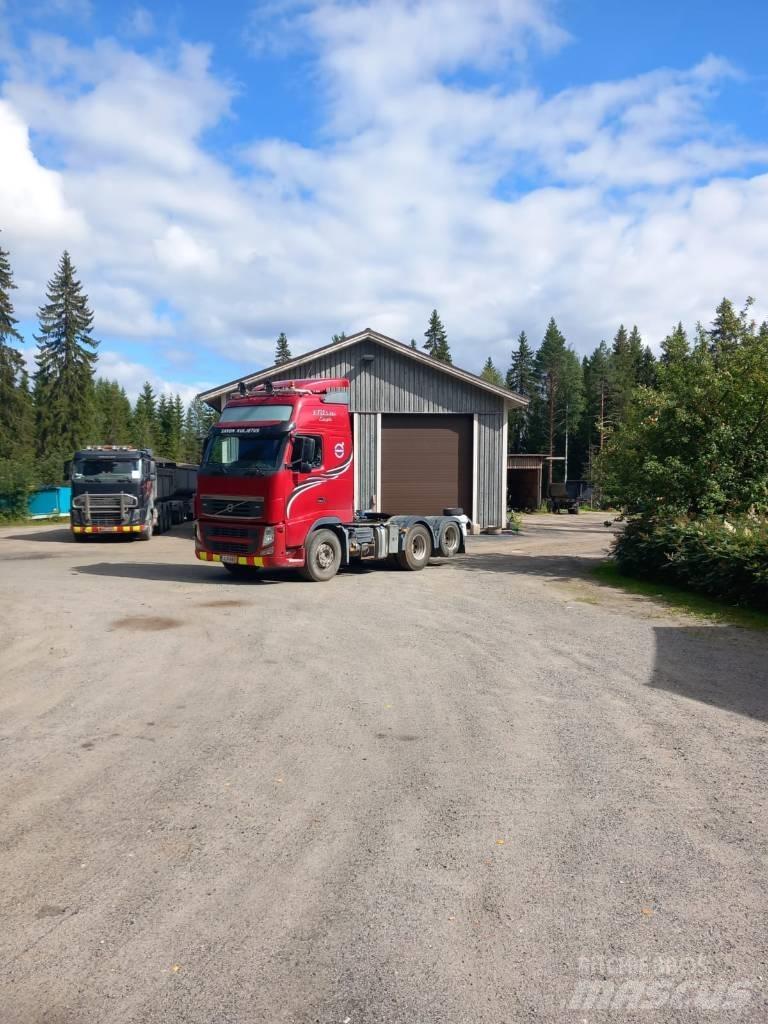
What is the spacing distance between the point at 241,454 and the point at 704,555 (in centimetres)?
832

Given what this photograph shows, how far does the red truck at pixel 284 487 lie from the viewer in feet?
46.8

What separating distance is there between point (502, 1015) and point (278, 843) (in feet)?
5.67

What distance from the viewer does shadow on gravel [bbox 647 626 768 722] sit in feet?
24.6

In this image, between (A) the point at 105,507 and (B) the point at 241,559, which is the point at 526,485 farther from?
(B) the point at 241,559

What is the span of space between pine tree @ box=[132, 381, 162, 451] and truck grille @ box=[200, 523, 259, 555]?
281 feet

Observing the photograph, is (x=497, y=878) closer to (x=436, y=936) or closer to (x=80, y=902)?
(x=436, y=936)

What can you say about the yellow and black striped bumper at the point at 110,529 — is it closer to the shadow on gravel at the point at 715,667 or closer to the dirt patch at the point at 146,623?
the dirt patch at the point at 146,623

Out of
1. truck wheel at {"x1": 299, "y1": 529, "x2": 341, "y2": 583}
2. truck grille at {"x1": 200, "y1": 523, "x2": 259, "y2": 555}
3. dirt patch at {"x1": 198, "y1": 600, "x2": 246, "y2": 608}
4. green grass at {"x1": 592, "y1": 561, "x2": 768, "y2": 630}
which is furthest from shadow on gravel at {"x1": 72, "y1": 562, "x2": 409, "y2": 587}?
green grass at {"x1": 592, "y1": 561, "x2": 768, "y2": 630}

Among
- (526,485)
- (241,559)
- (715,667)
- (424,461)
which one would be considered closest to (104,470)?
(424,461)

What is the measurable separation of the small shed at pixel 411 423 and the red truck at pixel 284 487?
911cm

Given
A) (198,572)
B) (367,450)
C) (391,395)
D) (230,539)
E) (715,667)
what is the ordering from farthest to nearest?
(367,450), (391,395), (198,572), (230,539), (715,667)

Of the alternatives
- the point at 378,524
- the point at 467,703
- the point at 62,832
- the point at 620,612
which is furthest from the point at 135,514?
the point at 62,832

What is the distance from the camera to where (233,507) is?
14.6 meters

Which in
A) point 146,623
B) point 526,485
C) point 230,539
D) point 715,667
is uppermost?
point 526,485
